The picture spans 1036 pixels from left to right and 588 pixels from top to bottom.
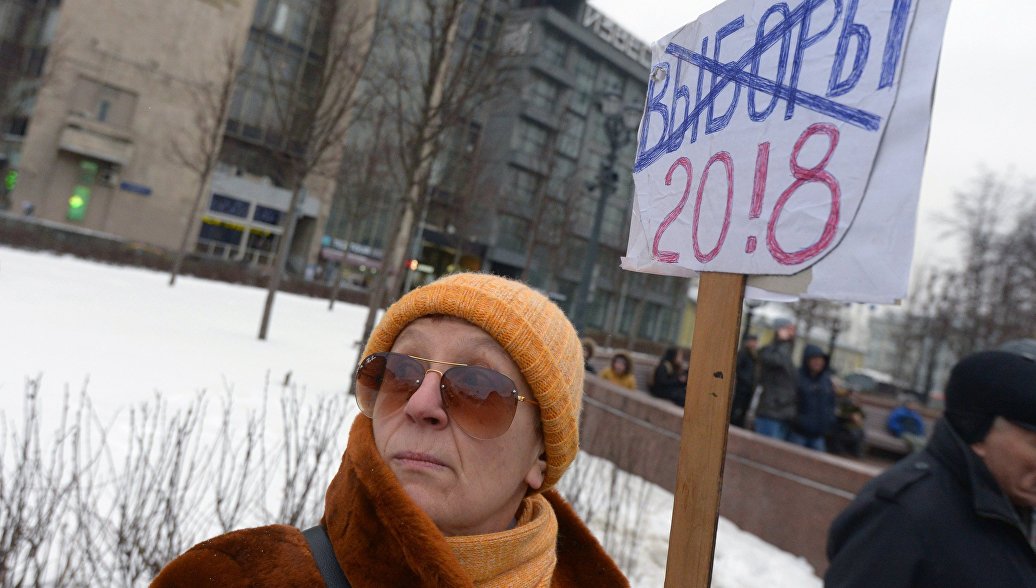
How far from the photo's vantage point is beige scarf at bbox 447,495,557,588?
1354 millimetres

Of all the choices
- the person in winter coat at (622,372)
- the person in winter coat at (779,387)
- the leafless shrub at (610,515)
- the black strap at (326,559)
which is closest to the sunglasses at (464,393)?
the black strap at (326,559)

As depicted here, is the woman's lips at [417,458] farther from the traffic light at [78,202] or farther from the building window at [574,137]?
the building window at [574,137]

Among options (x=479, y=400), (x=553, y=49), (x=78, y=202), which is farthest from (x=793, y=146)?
(x=553, y=49)

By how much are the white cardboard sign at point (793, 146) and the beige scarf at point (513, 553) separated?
2.46 feet

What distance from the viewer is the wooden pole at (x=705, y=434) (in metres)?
1.52

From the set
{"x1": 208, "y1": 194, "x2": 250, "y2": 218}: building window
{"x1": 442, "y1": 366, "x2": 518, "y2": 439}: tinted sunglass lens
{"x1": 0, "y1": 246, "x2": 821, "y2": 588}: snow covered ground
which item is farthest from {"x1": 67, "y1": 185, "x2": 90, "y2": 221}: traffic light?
{"x1": 442, "y1": 366, "x2": 518, "y2": 439}: tinted sunglass lens

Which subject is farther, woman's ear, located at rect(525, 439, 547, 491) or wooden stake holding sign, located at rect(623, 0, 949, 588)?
woman's ear, located at rect(525, 439, 547, 491)

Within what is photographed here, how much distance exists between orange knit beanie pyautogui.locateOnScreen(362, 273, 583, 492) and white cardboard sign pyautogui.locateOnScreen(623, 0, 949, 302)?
0.38 metres

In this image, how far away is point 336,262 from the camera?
4216 cm

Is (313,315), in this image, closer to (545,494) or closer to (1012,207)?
(545,494)

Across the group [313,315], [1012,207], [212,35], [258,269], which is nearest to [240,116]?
[212,35]

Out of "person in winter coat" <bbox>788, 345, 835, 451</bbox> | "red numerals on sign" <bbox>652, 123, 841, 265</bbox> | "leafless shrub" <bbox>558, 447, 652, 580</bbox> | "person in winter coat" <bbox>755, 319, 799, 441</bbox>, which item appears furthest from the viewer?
"person in winter coat" <bbox>755, 319, 799, 441</bbox>

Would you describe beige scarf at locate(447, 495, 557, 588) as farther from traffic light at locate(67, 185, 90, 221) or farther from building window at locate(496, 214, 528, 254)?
building window at locate(496, 214, 528, 254)

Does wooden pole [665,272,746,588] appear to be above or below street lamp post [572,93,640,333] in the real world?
below
